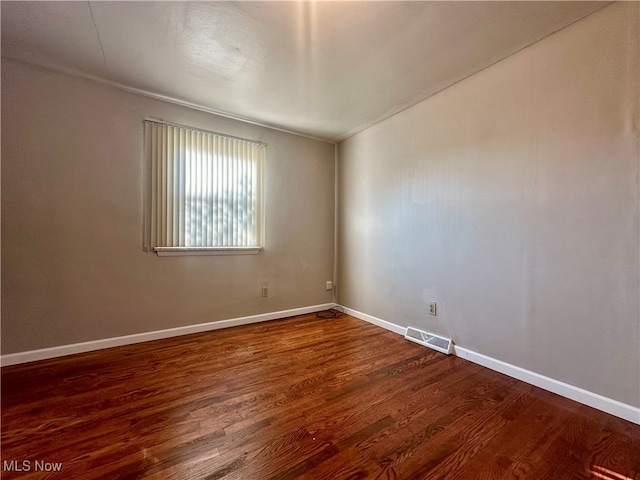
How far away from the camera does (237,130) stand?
10.2ft

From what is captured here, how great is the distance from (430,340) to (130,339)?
289 centimetres

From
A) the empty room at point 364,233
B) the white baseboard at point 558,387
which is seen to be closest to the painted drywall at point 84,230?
the empty room at point 364,233

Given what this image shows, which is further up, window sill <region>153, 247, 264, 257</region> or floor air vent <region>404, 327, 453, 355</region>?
window sill <region>153, 247, 264, 257</region>

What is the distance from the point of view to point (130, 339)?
2.55 meters

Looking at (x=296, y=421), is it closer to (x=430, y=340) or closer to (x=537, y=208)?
(x=430, y=340)

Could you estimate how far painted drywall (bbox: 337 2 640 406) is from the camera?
1.55 m

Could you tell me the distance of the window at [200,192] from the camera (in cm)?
265

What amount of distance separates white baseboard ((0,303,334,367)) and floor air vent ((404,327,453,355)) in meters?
1.48

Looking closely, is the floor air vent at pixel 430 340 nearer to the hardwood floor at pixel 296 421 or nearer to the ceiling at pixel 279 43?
the hardwood floor at pixel 296 421

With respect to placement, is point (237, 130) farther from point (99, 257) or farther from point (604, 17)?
point (604, 17)

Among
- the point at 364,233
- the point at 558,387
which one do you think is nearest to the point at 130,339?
the point at 364,233

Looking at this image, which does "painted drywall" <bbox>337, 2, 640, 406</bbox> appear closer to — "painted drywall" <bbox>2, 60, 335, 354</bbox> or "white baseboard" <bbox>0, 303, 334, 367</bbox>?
"white baseboard" <bbox>0, 303, 334, 367</bbox>

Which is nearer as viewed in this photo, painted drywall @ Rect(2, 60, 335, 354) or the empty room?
the empty room

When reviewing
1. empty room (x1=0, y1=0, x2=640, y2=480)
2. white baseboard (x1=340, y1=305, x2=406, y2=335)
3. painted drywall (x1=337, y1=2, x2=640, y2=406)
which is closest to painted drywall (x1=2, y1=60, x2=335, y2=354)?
empty room (x1=0, y1=0, x2=640, y2=480)
